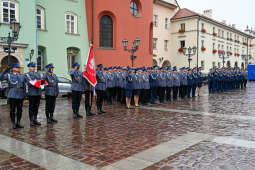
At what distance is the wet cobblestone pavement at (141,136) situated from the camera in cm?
467

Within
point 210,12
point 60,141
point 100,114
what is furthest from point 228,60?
point 60,141

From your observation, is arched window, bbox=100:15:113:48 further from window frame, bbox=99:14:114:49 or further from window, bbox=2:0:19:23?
window, bbox=2:0:19:23

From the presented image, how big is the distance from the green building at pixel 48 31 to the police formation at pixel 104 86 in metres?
7.26

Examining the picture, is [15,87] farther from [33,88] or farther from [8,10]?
[8,10]

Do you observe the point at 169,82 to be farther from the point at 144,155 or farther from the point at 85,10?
the point at 85,10

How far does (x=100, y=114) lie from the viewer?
32.1 feet

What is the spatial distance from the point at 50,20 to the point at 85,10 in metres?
4.05

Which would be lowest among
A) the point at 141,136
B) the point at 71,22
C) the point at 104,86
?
the point at 141,136

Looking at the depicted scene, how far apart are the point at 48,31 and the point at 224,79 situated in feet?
51.1

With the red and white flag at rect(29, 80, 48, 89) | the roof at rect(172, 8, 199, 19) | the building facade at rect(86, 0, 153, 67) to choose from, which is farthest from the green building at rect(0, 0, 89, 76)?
the roof at rect(172, 8, 199, 19)

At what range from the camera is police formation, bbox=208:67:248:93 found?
63.9ft

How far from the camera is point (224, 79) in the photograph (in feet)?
67.4

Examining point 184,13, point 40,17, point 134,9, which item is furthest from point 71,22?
point 184,13

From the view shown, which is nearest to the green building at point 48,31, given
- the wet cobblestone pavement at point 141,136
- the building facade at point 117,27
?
the building facade at point 117,27
